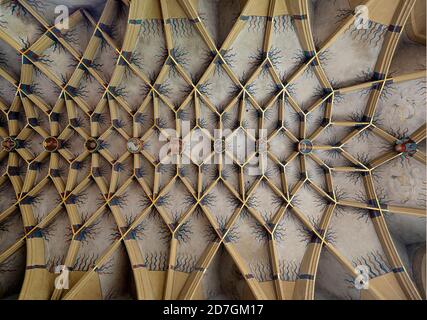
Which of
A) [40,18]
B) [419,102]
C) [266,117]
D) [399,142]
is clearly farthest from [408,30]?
[40,18]

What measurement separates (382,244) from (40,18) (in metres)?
14.3

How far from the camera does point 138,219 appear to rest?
10.0 metres

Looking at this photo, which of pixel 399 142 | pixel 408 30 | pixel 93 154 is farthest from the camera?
pixel 93 154

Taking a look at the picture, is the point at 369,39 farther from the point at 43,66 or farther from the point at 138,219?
the point at 43,66

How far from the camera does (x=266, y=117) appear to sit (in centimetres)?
1004

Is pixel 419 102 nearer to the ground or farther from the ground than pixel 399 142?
farther from the ground

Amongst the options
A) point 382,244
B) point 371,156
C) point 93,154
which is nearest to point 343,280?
point 382,244

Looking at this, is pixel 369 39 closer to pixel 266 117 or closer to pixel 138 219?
pixel 266 117

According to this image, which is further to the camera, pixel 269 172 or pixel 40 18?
pixel 269 172

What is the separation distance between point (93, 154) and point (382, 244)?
1128 centimetres

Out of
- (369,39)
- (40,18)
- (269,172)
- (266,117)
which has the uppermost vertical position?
(40,18)

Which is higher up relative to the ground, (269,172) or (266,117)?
(266,117)
